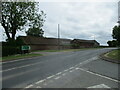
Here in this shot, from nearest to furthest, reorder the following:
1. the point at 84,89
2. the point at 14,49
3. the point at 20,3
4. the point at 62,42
Result: the point at 84,89 → the point at 14,49 → the point at 20,3 → the point at 62,42

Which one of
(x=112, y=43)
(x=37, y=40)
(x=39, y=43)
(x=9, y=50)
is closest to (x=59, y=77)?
(x=9, y=50)

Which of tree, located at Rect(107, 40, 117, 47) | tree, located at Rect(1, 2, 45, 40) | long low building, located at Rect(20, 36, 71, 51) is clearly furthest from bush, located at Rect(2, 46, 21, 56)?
tree, located at Rect(107, 40, 117, 47)

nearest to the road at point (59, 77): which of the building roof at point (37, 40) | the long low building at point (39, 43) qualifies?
the long low building at point (39, 43)

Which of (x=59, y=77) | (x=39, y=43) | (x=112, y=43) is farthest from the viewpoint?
(x=112, y=43)

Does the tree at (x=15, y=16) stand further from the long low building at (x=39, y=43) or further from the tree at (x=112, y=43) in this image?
the tree at (x=112, y=43)

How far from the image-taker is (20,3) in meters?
30.6

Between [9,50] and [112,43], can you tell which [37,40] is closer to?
[9,50]

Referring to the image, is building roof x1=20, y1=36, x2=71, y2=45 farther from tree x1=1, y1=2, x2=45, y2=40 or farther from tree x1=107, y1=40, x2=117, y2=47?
tree x1=107, y1=40, x2=117, y2=47

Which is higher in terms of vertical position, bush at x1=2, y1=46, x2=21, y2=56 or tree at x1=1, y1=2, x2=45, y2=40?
tree at x1=1, y1=2, x2=45, y2=40

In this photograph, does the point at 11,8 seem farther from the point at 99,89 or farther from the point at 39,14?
the point at 99,89

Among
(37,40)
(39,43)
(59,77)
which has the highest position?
(37,40)

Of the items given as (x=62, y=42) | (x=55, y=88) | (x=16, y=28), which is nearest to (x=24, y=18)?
(x=16, y=28)

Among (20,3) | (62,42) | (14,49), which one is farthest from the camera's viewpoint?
(62,42)

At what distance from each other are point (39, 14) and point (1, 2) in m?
9.88
